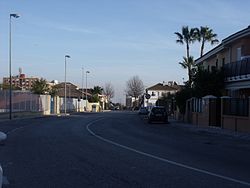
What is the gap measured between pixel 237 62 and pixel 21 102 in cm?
3390

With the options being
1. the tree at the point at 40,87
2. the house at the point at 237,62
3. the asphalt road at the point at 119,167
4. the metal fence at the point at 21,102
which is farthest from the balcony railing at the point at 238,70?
the tree at the point at 40,87

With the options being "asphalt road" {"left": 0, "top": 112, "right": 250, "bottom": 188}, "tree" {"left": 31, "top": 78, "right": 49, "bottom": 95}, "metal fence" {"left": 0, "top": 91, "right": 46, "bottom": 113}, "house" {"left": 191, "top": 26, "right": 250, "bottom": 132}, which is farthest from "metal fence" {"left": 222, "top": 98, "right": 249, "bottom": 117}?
"tree" {"left": 31, "top": 78, "right": 49, "bottom": 95}

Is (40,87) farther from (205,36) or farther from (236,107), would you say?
(236,107)

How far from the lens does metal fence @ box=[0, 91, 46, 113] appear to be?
5879 cm

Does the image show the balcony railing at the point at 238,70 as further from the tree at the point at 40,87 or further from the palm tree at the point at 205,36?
the tree at the point at 40,87

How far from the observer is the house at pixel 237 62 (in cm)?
3697

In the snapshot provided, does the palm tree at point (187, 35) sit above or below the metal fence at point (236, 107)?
above

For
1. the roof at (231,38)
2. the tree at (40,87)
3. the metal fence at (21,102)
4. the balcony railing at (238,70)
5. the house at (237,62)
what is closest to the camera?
the balcony railing at (238,70)

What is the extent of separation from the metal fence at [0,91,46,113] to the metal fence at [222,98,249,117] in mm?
29209

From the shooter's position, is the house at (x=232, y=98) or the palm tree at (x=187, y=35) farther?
the palm tree at (x=187, y=35)

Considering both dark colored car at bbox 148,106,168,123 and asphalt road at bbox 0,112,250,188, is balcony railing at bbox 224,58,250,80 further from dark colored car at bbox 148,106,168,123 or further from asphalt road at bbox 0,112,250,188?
asphalt road at bbox 0,112,250,188

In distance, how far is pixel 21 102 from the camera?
6462 centimetres

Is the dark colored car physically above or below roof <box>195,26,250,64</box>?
below

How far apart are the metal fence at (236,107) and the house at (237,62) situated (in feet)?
7.19
